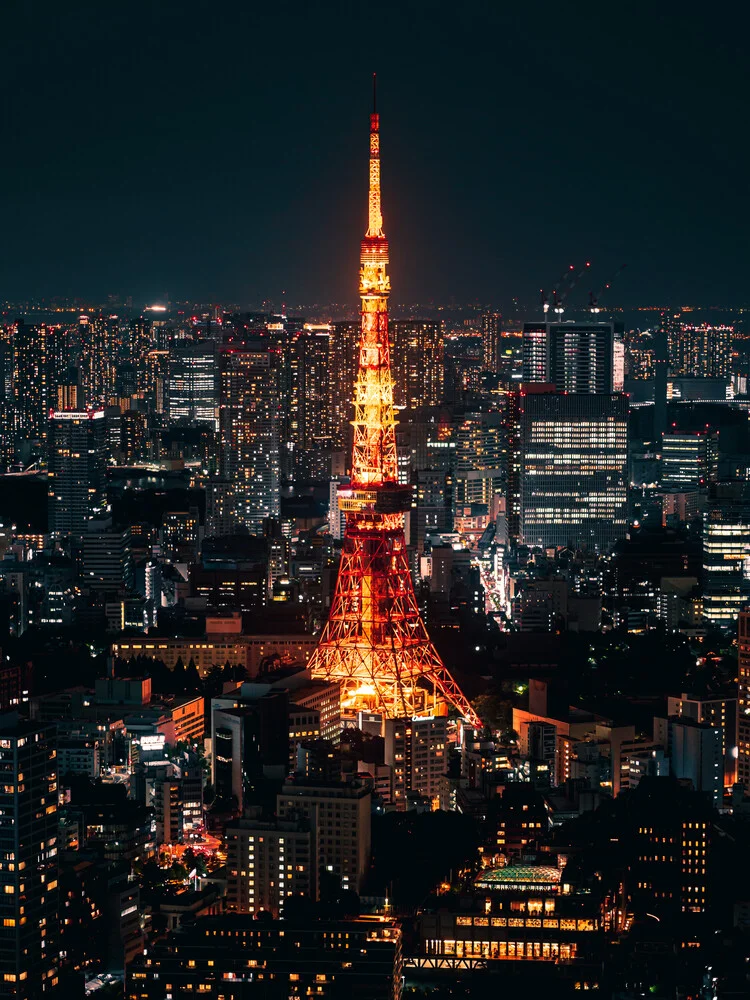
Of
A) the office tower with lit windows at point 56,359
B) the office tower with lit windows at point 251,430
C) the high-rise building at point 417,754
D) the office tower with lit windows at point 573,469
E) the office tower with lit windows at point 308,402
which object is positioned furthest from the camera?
the office tower with lit windows at point 56,359

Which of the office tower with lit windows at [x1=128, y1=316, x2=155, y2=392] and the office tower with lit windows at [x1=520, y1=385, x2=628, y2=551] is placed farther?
the office tower with lit windows at [x1=128, y1=316, x2=155, y2=392]

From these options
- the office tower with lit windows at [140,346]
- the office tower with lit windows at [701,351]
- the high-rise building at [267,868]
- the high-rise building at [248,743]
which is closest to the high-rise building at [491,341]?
the office tower with lit windows at [701,351]

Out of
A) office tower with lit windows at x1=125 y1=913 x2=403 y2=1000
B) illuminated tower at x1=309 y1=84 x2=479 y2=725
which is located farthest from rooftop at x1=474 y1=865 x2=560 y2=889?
illuminated tower at x1=309 y1=84 x2=479 y2=725

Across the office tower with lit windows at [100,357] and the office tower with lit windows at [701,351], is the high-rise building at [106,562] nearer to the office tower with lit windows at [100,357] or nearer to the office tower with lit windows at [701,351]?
the office tower with lit windows at [100,357]

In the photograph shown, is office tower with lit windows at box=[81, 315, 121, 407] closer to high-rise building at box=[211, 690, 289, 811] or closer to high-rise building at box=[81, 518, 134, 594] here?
high-rise building at box=[81, 518, 134, 594]

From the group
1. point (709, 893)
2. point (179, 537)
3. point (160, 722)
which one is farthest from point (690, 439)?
point (709, 893)

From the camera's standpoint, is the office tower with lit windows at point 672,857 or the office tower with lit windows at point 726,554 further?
the office tower with lit windows at point 726,554
